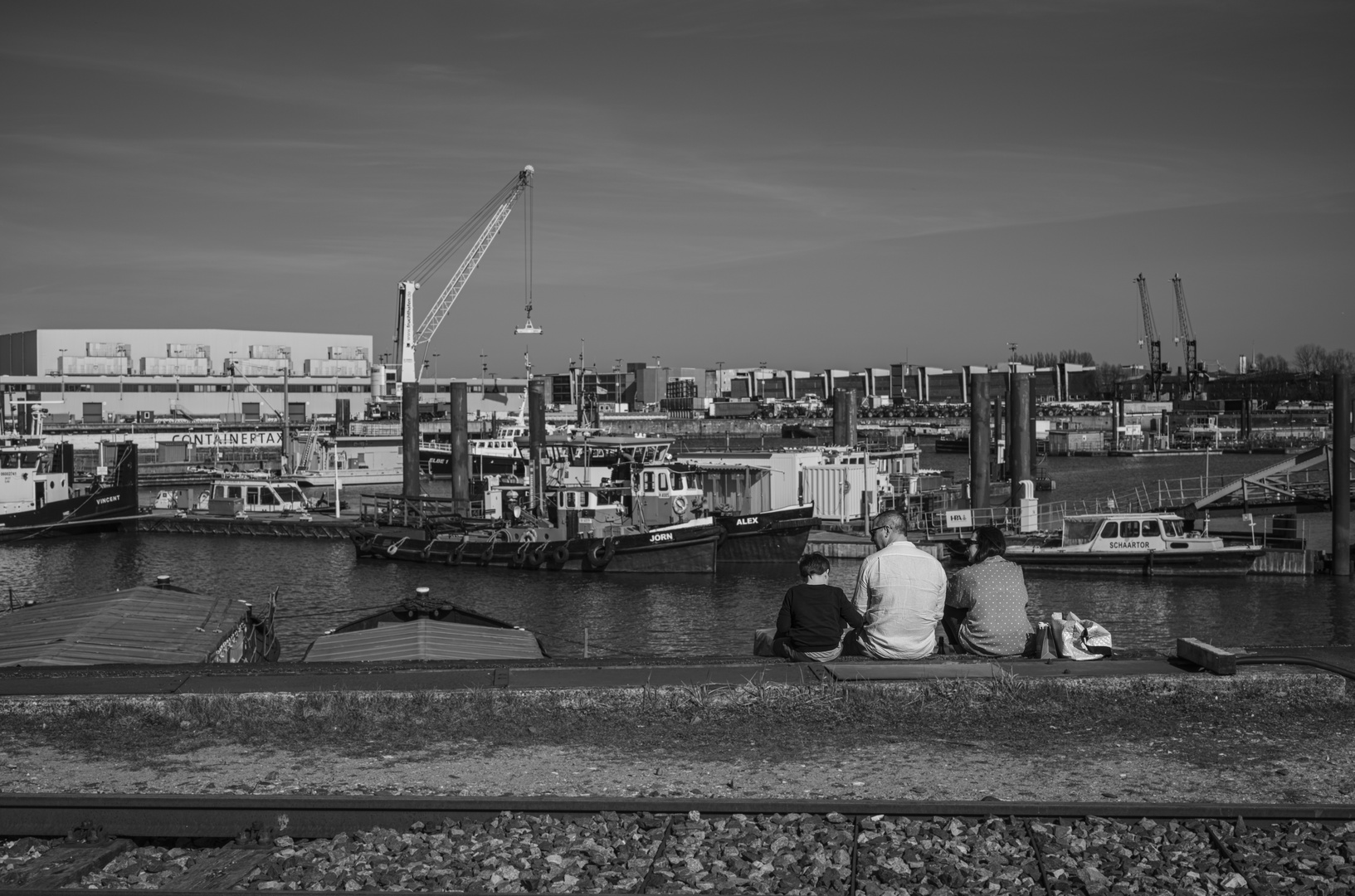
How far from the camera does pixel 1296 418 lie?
127375mm

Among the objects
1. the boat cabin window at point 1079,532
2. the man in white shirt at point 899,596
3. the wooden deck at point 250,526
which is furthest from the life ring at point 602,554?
the man in white shirt at point 899,596

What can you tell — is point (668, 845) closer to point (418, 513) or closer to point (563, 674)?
point (563, 674)

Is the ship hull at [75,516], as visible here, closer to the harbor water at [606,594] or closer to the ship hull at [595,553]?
the harbor water at [606,594]

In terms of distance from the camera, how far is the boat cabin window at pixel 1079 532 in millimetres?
30562

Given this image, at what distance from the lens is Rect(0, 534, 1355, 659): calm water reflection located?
23250 millimetres

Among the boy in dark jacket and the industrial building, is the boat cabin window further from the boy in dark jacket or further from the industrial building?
the industrial building

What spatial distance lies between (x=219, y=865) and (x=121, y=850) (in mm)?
Result: 592

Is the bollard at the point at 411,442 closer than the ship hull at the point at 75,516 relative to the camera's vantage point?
No

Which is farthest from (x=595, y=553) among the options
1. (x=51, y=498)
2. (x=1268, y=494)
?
(x=51, y=498)

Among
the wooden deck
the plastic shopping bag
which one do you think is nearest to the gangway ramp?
the wooden deck

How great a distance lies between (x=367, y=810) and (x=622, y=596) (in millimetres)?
22369

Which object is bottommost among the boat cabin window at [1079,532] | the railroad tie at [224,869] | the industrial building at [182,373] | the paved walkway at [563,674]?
the boat cabin window at [1079,532]

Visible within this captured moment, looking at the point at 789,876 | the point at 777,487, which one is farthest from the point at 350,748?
the point at 777,487

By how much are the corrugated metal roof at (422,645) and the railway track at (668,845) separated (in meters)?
5.63
